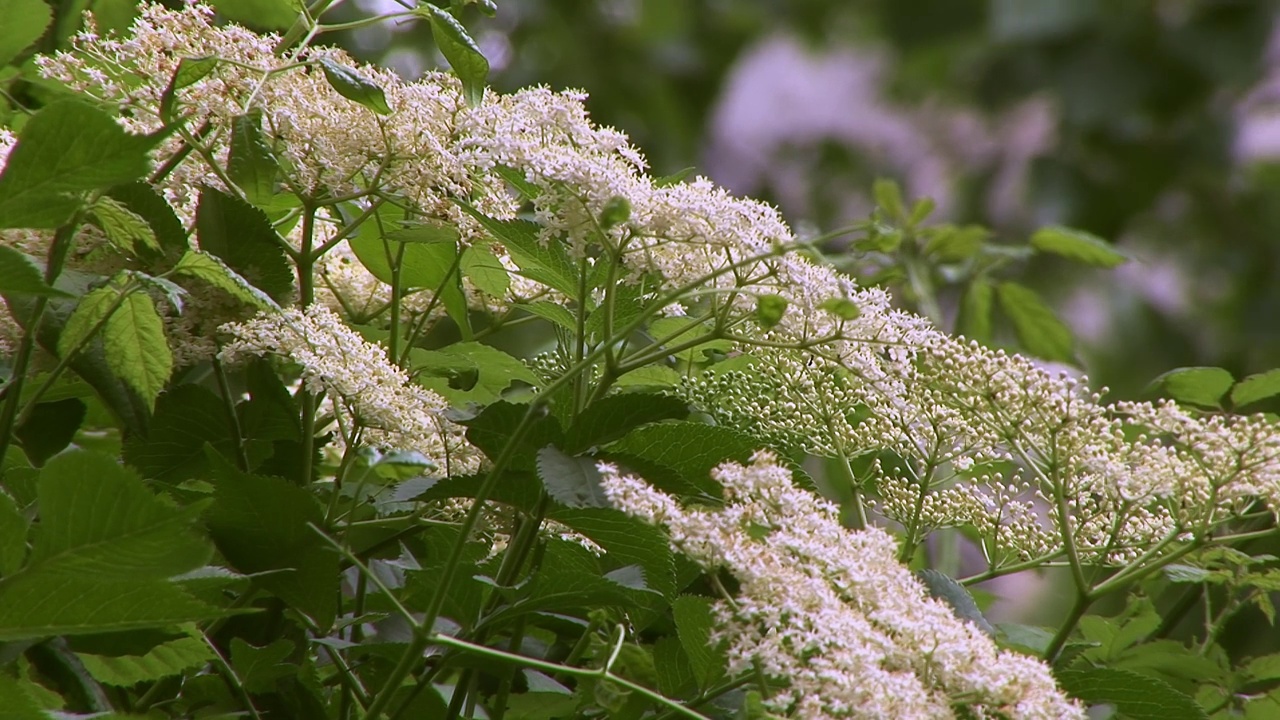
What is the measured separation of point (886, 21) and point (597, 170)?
2667mm

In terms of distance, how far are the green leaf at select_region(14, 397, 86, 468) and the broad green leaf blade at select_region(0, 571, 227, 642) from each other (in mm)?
167

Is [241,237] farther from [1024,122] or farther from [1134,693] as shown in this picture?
[1024,122]

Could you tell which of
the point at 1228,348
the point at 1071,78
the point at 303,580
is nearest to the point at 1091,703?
the point at 303,580

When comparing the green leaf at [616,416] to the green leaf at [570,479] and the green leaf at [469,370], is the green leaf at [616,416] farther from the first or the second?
the green leaf at [469,370]

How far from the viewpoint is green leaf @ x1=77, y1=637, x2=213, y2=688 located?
44 cm

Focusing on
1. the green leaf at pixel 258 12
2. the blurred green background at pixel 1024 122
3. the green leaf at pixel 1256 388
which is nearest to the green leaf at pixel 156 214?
the green leaf at pixel 258 12

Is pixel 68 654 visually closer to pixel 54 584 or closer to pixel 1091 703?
pixel 54 584

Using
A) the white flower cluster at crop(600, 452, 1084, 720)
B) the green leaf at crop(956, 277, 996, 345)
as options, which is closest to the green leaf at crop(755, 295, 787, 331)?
the white flower cluster at crop(600, 452, 1084, 720)

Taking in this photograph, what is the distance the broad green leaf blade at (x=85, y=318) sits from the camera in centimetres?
46

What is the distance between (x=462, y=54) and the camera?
1.60 ft

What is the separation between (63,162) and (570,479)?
0.57 feet

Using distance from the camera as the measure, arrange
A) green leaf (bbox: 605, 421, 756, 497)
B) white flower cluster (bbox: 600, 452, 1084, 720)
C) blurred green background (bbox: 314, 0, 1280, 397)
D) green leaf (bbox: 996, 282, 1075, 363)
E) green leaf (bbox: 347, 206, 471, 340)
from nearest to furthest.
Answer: white flower cluster (bbox: 600, 452, 1084, 720)
green leaf (bbox: 605, 421, 756, 497)
green leaf (bbox: 347, 206, 471, 340)
green leaf (bbox: 996, 282, 1075, 363)
blurred green background (bbox: 314, 0, 1280, 397)

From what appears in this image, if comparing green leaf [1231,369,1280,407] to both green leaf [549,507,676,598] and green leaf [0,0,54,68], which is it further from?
green leaf [0,0,54,68]

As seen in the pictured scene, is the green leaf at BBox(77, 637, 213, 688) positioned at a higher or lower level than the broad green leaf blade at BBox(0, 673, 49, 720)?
higher
